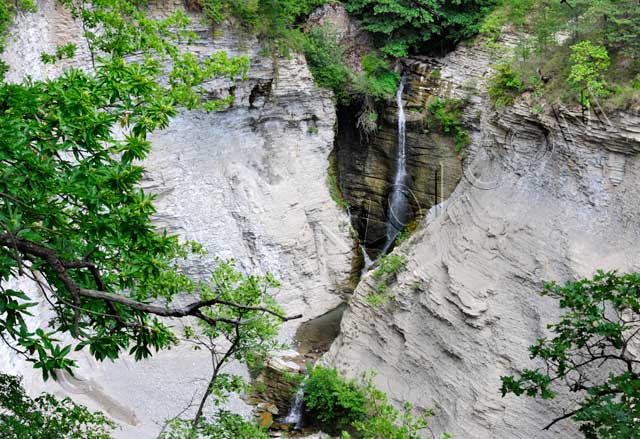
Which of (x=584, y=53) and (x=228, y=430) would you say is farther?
(x=584, y=53)

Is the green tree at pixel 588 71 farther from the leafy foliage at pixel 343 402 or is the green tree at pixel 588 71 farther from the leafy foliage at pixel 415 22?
the leafy foliage at pixel 415 22

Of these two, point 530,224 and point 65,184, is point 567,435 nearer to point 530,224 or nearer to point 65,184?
point 530,224

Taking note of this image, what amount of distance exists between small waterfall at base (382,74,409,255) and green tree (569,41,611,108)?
796 centimetres

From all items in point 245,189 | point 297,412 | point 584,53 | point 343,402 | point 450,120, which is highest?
point 584,53

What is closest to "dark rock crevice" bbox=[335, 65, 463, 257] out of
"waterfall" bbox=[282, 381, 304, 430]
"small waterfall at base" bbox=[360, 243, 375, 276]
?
"small waterfall at base" bbox=[360, 243, 375, 276]

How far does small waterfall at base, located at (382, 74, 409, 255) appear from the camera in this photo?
752 inches

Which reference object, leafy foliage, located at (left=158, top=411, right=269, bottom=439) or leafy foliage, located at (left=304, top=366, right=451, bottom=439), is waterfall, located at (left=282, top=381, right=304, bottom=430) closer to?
leafy foliage, located at (left=304, top=366, right=451, bottom=439)

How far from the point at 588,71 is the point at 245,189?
9390mm

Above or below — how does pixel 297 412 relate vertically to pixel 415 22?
below

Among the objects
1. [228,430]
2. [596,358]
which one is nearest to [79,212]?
[228,430]

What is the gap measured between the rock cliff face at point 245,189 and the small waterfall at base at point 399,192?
146 centimetres

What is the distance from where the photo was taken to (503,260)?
11.9 m

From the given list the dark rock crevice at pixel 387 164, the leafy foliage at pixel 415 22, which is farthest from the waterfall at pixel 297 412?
the leafy foliage at pixel 415 22

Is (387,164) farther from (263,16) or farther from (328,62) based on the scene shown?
(263,16)
